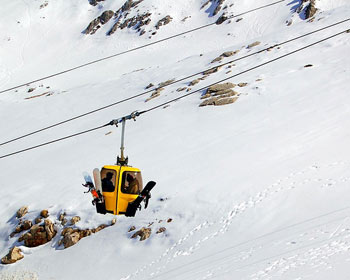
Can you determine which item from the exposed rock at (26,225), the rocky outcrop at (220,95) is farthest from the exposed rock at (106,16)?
the exposed rock at (26,225)

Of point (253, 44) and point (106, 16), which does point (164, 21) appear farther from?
point (253, 44)

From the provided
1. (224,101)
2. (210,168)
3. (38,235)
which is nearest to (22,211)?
(38,235)

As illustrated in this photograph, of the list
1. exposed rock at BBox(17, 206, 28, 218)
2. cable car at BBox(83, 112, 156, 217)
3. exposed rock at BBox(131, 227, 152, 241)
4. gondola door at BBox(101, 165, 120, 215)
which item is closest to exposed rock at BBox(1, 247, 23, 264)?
exposed rock at BBox(17, 206, 28, 218)

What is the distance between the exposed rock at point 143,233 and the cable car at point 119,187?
17.5ft

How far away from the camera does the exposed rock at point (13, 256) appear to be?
1904 cm

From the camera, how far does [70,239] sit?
1914cm

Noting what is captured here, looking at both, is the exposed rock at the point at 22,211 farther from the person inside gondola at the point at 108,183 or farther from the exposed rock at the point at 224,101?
the exposed rock at the point at 224,101

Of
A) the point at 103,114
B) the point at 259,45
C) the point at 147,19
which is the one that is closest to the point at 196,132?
the point at 103,114

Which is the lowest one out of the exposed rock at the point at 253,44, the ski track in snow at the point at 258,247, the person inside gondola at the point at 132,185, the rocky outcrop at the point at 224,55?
the ski track in snow at the point at 258,247

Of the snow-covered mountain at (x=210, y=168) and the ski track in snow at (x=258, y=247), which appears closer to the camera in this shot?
the ski track in snow at (x=258, y=247)

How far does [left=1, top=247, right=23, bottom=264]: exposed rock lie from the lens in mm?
19036

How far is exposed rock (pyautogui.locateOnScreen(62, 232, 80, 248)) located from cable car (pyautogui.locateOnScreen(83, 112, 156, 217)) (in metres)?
7.28

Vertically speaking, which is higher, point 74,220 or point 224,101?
point 224,101

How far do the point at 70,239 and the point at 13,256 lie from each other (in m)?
2.82
